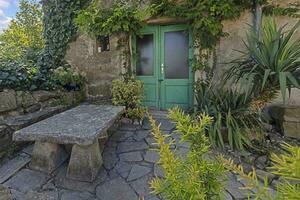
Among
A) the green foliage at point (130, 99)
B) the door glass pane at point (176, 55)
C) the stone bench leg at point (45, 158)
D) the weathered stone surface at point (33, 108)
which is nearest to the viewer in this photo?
the stone bench leg at point (45, 158)

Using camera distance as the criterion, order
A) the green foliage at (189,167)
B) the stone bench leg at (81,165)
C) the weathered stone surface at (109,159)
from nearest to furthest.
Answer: the green foliage at (189,167), the stone bench leg at (81,165), the weathered stone surface at (109,159)

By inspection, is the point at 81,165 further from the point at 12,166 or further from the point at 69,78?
the point at 69,78

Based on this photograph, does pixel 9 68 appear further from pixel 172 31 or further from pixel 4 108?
pixel 172 31

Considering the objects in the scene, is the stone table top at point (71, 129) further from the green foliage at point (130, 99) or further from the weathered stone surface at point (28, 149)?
the green foliage at point (130, 99)

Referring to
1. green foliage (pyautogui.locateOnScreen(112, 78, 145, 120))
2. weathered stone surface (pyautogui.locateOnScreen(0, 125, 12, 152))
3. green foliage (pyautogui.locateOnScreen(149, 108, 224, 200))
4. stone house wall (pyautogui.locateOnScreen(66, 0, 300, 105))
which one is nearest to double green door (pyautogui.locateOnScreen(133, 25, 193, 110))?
stone house wall (pyautogui.locateOnScreen(66, 0, 300, 105))

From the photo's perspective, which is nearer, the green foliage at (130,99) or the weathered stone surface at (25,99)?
the weathered stone surface at (25,99)

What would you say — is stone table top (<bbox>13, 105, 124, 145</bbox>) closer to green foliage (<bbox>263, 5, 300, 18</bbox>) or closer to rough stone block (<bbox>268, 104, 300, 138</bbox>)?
rough stone block (<bbox>268, 104, 300, 138</bbox>)

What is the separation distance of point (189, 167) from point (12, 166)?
8.71 ft

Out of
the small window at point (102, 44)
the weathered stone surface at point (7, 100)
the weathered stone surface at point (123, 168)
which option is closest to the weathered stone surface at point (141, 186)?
the weathered stone surface at point (123, 168)

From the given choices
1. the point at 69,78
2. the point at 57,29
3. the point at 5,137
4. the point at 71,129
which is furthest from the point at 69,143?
the point at 57,29

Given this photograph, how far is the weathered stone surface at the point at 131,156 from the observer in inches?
116

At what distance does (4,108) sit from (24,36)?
8975 millimetres

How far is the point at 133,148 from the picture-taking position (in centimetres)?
324

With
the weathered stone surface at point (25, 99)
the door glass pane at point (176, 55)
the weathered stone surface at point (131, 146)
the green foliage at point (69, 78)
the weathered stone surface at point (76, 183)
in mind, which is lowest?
the weathered stone surface at point (76, 183)
